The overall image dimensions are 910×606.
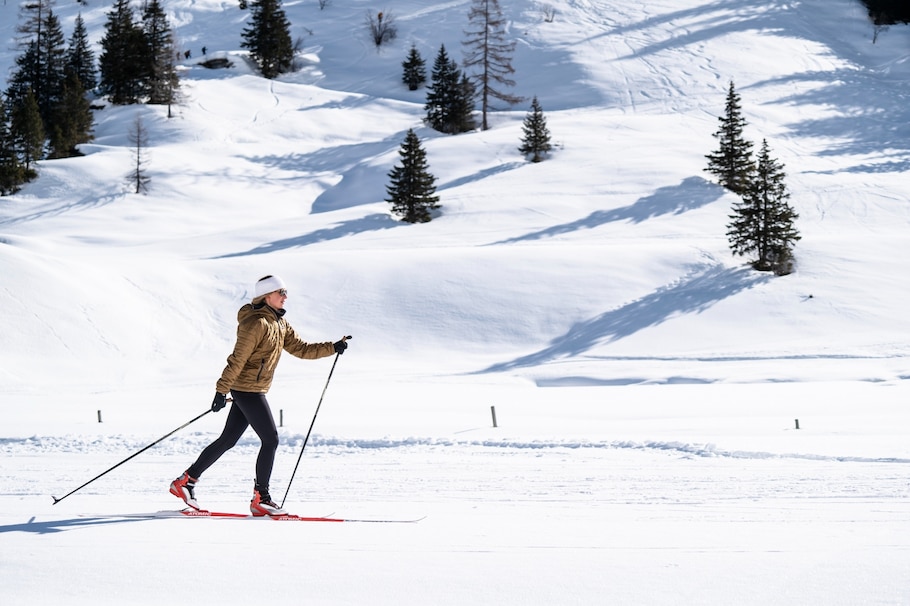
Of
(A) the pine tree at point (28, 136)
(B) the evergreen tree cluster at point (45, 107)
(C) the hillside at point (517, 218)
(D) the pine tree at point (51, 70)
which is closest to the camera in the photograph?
(C) the hillside at point (517, 218)

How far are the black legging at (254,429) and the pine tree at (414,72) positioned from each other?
6228 cm

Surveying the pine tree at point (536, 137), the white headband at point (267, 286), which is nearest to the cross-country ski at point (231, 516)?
the white headband at point (267, 286)

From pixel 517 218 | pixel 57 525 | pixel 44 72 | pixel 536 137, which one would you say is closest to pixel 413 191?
pixel 517 218

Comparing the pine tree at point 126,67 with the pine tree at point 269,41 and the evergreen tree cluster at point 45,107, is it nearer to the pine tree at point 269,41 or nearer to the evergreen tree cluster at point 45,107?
the evergreen tree cluster at point 45,107

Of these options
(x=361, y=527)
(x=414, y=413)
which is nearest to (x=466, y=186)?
(x=414, y=413)

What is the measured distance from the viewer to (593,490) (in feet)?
22.2

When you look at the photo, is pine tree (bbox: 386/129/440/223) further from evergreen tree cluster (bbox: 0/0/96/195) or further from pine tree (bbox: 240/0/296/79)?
pine tree (bbox: 240/0/296/79)

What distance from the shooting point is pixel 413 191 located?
117 feet

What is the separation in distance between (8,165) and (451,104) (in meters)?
26.9

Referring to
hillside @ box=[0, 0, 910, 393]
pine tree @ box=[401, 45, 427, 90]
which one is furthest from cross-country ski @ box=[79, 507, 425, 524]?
pine tree @ box=[401, 45, 427, 90]

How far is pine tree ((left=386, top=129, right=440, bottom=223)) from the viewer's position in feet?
118

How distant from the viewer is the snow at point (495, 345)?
4602mm

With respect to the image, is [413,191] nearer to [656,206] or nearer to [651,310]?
[656,206]

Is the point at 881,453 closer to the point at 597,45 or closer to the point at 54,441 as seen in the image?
the point at 54,441
